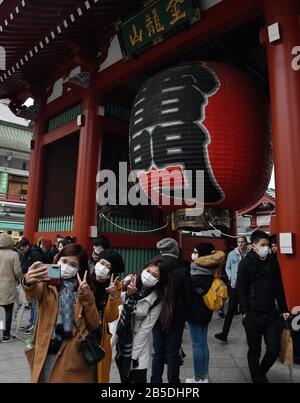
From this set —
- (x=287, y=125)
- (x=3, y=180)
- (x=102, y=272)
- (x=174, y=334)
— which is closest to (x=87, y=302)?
(x=102, y=272)

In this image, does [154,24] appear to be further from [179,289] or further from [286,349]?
[286,349]

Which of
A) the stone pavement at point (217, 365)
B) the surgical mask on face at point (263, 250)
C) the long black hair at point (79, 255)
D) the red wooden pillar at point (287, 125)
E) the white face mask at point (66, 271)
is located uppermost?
the red wooden pillar at point (287, 125)

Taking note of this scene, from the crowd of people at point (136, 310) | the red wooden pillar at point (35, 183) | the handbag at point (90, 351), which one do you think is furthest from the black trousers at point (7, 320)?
the red wooden pillar at point (35, 183)

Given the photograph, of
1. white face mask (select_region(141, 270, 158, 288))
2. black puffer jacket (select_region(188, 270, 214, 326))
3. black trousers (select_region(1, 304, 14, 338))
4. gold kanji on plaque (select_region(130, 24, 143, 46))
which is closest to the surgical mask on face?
black puffer jacket (select_region(188, 270, 214, 326))

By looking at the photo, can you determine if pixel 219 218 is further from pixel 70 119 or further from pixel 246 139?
pixel 70 119

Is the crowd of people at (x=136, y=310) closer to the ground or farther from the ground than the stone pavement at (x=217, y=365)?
farther from the ground

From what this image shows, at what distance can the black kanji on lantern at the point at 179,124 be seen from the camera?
4.60 meters

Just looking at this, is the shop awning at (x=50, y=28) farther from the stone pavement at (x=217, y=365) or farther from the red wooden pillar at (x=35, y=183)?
the stone pavement at (x=217, y=365)

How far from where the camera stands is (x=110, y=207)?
7496 mm

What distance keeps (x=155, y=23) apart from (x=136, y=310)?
4723 millimetres

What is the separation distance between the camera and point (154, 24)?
5.69 metres

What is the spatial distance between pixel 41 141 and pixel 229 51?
5159 millimetres

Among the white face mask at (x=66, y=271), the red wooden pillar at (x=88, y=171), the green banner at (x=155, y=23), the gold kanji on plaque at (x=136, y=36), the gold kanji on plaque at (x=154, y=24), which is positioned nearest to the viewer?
the white face mask at (x=66, y=271)

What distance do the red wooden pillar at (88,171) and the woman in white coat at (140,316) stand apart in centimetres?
419
